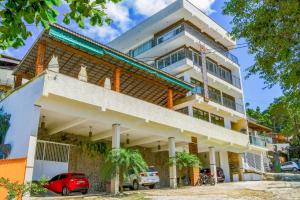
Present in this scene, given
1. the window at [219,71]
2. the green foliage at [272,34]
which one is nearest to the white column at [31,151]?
the green foliage at [272,34]

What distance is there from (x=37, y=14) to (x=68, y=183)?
1555cm

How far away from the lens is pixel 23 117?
52.9 ft

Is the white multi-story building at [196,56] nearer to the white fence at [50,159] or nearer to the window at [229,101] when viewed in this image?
the window at [229,101]

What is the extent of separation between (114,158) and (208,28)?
2245cm

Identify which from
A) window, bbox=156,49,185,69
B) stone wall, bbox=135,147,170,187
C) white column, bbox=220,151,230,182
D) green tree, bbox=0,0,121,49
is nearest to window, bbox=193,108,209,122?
stone wall, bbox=135,147,170,187

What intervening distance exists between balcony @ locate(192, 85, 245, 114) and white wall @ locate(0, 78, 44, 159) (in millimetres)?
16534

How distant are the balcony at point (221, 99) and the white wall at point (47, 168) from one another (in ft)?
47.0

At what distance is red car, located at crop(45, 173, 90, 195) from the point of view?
1775 cm

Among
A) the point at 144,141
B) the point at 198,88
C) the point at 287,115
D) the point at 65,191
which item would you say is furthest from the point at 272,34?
the point at 287,115

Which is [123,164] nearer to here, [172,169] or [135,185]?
[135,185]

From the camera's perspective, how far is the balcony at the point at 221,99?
99.2ft

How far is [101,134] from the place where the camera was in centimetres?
2205

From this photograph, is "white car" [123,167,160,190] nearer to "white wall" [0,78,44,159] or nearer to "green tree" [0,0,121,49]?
"white wall" [0,78,44,159]

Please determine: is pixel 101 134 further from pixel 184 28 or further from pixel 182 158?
pixel 184 28
